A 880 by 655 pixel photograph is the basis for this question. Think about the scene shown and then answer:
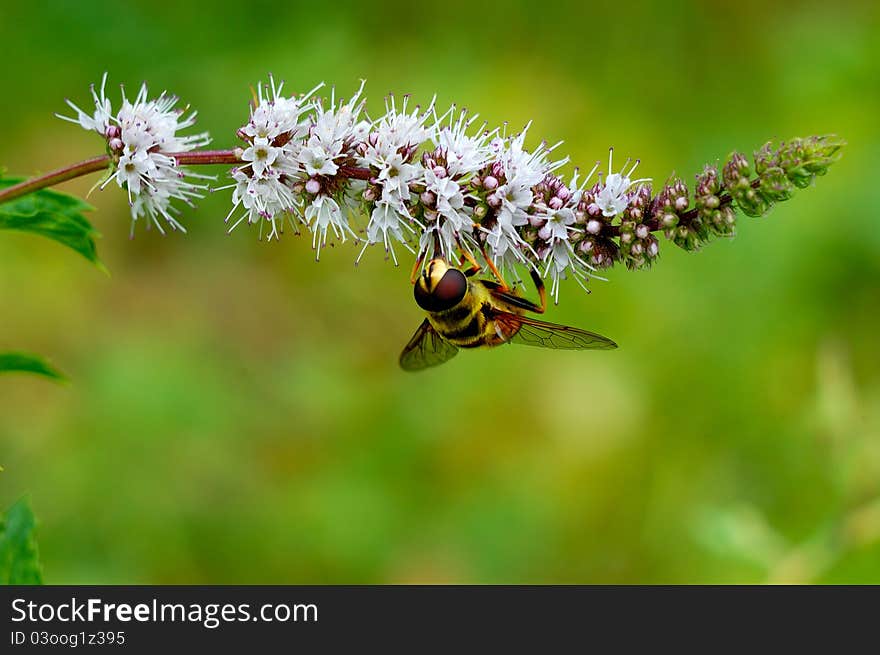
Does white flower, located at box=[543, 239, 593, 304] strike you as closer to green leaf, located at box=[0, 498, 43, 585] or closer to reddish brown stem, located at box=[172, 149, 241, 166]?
reddish brown stem, located at box=[172, 149, 241, 166]

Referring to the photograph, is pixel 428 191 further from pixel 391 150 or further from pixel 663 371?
pixel 663 371

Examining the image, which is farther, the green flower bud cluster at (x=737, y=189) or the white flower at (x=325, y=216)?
the white flower at (x=325, y=216)

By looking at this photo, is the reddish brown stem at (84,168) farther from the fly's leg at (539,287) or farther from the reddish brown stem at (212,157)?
the fly's leg at (539,287)

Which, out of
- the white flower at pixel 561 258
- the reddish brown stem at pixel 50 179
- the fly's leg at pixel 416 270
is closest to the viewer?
the reddish brown stem at pixel 50 179

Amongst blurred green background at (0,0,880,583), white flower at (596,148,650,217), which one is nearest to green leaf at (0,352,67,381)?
white flower at (596,148,650,217)

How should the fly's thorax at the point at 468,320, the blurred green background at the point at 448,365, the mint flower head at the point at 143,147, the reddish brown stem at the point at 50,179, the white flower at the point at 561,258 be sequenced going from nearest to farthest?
1. the reddish brown stem at the point at 50,179
2. the mint flower head at the point at 143,147
3. the white flower at the point at 561,258
4. the fly's thorax at the point at 468,320
5. the blurred green background at the point at 448,365

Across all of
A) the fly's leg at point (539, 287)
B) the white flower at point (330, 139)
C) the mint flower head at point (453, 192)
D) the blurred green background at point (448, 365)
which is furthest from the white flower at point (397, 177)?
the blurred green background at point (448, 365)

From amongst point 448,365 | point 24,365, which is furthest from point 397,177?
point 448,365
